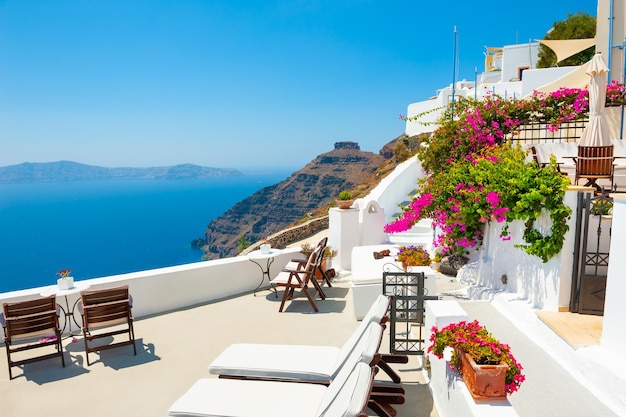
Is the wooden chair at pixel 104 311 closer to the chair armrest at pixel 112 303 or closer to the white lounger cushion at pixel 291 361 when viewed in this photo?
the chair armrest at pixel 112 303

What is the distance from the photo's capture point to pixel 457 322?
3.46 m

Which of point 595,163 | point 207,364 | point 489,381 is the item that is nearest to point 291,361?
point 207,364

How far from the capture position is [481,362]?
2.65m

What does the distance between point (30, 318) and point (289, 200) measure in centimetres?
9103

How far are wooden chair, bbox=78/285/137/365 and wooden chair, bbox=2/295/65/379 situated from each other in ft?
1.00

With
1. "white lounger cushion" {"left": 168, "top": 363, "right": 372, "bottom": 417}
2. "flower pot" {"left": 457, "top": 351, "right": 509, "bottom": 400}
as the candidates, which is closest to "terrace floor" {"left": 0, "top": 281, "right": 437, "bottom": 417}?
"white lounger cushion" {"left": 168, "top": 363, "right": 372, "bottom": 417}

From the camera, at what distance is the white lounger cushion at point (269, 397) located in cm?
246

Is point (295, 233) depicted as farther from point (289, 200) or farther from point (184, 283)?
point (289, 200)

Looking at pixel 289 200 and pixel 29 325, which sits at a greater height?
pixel 29 325

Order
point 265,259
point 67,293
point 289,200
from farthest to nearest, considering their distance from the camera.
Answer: point 289,200
point 265,259
point 67,293

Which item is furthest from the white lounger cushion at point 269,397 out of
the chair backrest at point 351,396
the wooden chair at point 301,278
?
the wooden chair at point 301,278

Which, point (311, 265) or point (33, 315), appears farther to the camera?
point (311, 265)

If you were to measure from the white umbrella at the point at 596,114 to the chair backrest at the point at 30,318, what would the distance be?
8.06 metres

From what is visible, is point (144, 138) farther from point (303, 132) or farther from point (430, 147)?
point (430, 147)
